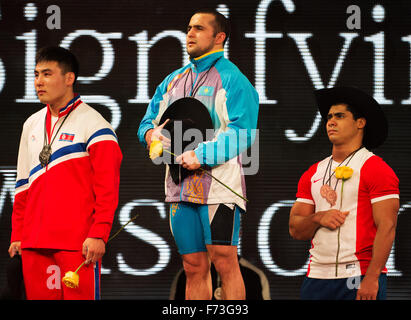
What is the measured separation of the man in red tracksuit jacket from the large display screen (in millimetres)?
1211

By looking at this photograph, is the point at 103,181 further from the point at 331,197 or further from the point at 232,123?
the point at 331,197

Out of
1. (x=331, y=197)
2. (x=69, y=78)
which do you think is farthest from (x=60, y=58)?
(x=331, y=197)

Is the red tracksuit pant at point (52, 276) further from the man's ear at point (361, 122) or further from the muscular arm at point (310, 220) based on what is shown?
the man's ear at point (361, 122)

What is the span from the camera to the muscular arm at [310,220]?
3119 millimetres

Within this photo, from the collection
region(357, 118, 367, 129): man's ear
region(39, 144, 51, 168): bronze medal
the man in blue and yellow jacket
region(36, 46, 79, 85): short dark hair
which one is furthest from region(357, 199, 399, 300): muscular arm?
region(36, 46, 79, 85): short dark hair

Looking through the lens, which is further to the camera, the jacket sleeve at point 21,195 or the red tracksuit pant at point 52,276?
the jacket sleeve at point 21,195

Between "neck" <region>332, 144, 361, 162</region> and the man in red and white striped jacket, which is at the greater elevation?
"neck" <region>332, 144, 361, 162</region>

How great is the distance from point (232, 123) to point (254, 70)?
143 cm

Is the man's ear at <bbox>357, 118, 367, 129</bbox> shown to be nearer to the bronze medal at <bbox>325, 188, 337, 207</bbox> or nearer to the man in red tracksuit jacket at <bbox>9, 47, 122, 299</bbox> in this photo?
the bronze medal at <bbox>325, 188, 337, 207</bbox>

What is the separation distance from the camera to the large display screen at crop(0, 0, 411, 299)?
4.48m

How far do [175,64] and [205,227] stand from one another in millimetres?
1689

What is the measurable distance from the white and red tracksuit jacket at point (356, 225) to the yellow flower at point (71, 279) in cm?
110

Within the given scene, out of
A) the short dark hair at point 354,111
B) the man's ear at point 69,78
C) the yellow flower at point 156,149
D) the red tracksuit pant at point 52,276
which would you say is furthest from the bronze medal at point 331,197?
the man's ear at point 69,78

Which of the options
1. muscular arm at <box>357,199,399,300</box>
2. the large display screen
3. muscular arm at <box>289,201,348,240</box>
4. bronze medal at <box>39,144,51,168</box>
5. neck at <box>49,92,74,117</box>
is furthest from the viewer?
the large display screen
